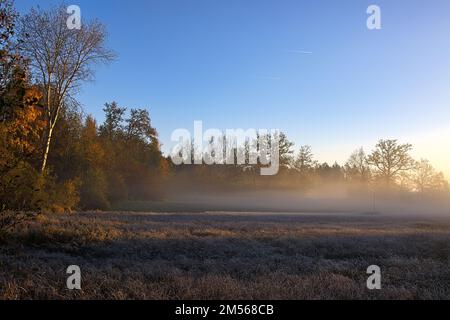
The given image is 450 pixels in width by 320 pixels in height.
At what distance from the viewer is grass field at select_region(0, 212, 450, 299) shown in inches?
Result: 255

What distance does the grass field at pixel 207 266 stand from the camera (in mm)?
6469

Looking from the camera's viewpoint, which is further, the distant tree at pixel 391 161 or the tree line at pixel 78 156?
the distant tree at pixel 391 161

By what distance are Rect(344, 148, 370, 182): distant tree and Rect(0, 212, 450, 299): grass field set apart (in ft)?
297

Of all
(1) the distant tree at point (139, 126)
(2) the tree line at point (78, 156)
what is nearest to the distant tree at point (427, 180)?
(2) the tree line at point (78, 156)

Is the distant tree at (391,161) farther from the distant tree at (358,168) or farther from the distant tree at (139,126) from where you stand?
the distant tree at (139,126)

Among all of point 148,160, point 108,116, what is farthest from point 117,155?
point 108,116

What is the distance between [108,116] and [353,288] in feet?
251

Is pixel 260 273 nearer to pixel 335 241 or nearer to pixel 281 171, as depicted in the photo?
pixel 335 241

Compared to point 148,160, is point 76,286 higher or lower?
lower

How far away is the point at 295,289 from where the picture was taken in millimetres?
6688

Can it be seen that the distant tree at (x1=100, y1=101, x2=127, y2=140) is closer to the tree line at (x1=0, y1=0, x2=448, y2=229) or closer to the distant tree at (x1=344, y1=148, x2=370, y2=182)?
the tree line at (x1=0, y1=0, x2=448, y2=229)

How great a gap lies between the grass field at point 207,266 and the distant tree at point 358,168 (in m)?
90.5

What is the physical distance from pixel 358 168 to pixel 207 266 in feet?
353
